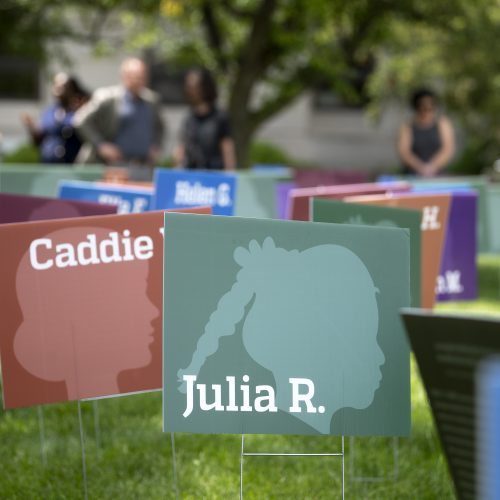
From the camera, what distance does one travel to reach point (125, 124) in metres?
11.2

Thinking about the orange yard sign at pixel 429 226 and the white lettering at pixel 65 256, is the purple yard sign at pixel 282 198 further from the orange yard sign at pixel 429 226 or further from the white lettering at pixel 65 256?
the white lettering at pixel 65 256

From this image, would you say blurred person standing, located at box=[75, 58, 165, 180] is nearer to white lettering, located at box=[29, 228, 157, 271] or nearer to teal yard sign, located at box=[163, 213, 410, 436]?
white lettering, located at box=[29, 228, 157, 271]

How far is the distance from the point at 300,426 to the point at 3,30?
15209mm

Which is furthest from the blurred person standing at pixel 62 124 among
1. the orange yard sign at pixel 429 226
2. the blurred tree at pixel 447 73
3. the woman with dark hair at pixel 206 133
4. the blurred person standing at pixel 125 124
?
the blurred tree at pixel 447 73

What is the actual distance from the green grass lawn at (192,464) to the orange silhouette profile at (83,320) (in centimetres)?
77

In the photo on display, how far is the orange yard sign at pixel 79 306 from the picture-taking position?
14.0 ft

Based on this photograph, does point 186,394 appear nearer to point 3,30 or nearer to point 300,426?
point 300,426

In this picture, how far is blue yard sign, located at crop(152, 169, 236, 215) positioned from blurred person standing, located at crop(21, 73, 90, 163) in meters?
4.51

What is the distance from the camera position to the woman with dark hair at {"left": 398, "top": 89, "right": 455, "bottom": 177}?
12023 millimetres

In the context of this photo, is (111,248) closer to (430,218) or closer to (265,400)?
(265,400)

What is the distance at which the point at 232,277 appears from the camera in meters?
3.83

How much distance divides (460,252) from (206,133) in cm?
413

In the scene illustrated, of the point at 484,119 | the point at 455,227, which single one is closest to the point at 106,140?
the point at 455,227

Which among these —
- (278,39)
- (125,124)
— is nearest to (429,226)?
(125,124)
